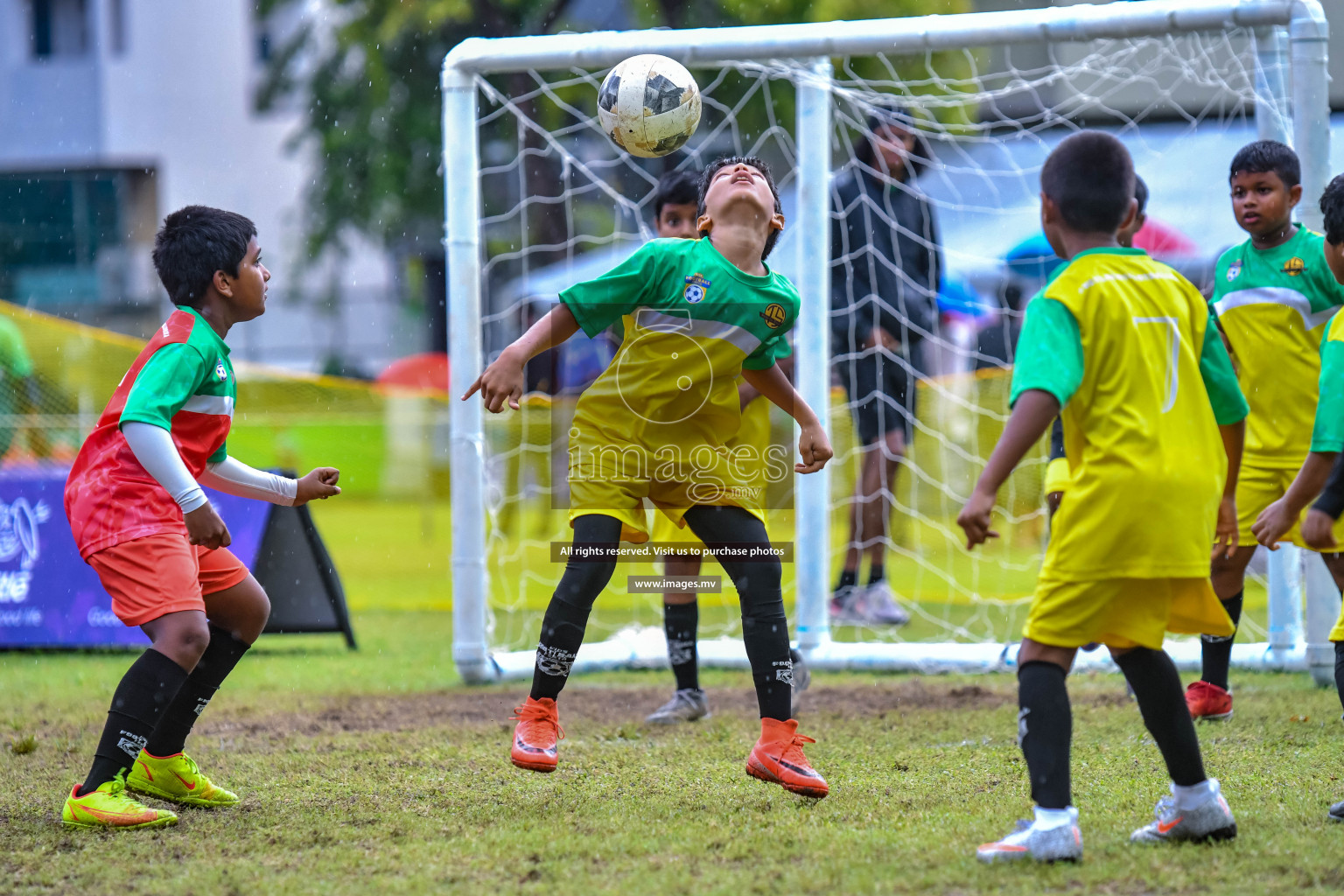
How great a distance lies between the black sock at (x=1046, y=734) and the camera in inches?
108

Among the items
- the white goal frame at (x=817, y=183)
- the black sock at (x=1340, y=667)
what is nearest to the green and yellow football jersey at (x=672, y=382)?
the black sock at (x=1340, y=667)

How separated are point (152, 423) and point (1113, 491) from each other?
7.26ft

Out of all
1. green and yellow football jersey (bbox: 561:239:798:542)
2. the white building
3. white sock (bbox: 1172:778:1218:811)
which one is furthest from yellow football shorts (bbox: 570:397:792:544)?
the white building

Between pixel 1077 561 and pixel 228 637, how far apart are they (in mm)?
2256

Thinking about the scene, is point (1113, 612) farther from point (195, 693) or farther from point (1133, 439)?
point (195, 693)

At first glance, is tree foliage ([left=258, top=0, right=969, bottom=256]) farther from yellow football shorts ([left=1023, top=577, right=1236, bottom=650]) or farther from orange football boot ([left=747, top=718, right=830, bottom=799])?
yellow football shorts ([left=1023, top=577, right=1236, bottom=650])

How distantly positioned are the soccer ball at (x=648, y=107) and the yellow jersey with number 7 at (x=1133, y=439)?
5.99 feet

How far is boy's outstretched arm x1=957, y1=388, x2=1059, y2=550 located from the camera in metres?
2.68

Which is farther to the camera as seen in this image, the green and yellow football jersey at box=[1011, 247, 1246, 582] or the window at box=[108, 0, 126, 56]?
the window at box=[108, 0, 126, 56]

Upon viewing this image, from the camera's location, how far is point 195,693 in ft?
11.7

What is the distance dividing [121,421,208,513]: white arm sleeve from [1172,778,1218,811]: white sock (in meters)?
2.33

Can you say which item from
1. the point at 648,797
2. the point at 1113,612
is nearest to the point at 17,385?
the point at 648,797


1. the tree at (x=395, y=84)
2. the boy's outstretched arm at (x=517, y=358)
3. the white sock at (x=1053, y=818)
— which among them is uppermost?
the tree at (x=395, y=84)

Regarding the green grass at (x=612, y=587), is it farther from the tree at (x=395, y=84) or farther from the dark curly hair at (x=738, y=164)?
the tree at (x=395, y=84)
